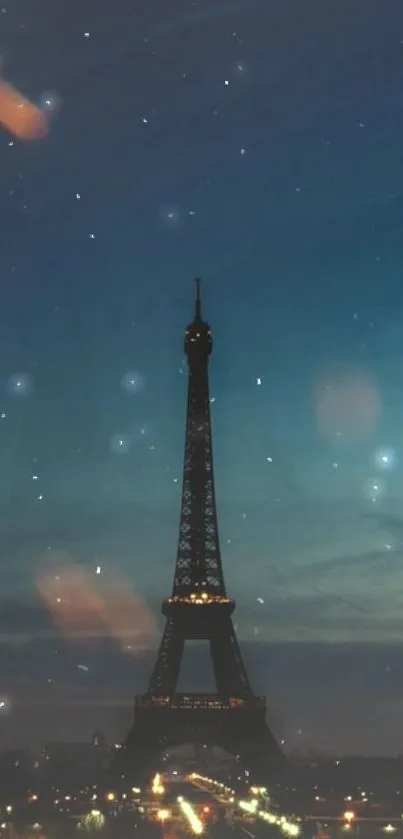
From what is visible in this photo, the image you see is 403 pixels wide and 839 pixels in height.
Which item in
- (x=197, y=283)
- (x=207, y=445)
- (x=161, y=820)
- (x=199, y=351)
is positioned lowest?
(x=161, y=820)

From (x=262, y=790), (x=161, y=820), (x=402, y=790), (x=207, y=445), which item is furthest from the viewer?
(x=402, y=790)

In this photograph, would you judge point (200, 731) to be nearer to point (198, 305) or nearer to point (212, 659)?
point (212, 659)

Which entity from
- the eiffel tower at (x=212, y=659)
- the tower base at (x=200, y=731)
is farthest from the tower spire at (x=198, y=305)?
the tower base at (x=200, y=731)

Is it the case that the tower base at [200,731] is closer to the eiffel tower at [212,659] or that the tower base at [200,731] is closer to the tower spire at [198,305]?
the eiffel tower at [212,659]

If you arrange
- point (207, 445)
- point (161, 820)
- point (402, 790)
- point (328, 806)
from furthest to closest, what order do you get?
point (402, 790) → point (207, 445) → point (328, 806) → point (161, 820)

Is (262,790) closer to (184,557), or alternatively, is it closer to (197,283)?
(184,557)

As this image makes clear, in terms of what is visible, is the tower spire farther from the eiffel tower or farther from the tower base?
the tower base

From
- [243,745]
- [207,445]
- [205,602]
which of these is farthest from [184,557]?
[243,745]
